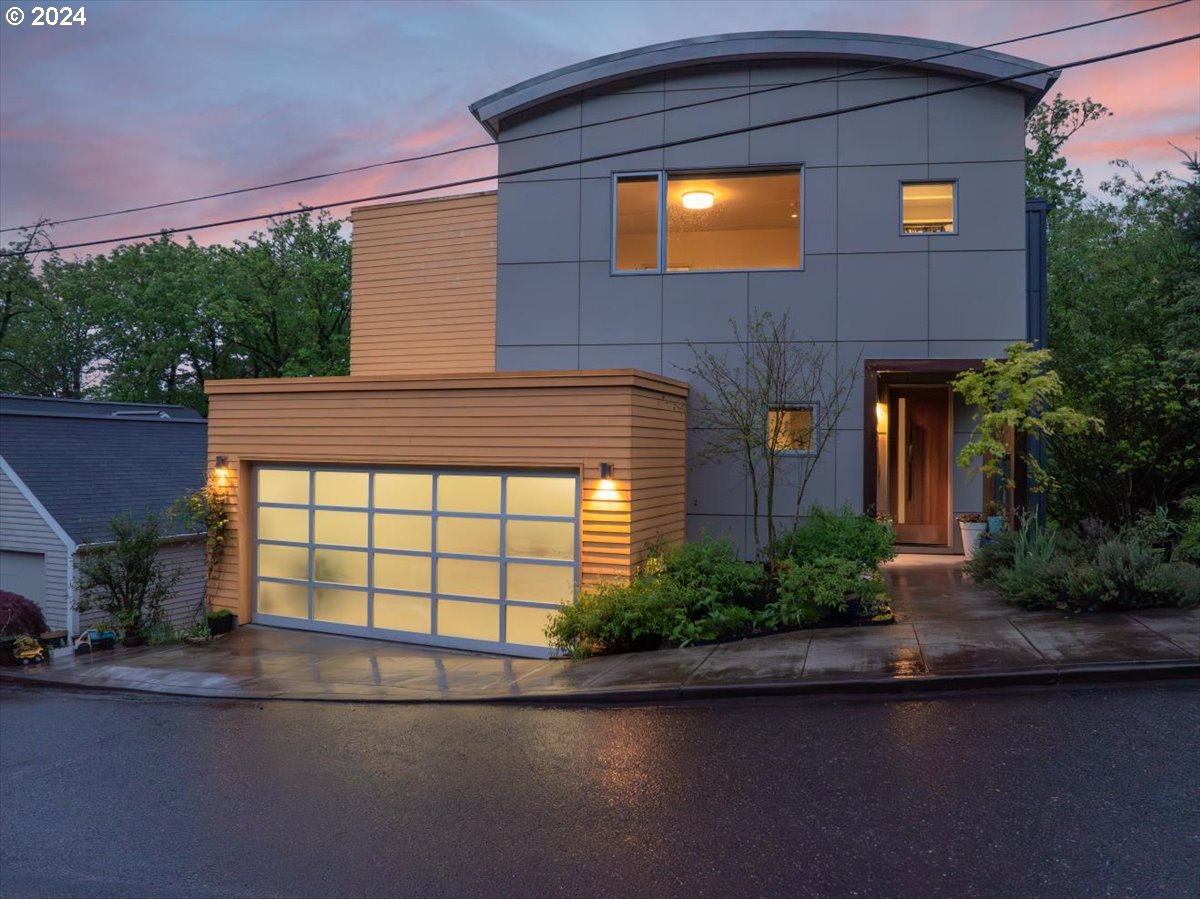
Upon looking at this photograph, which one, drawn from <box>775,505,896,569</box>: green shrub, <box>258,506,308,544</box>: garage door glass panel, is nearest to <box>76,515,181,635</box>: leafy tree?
<box>258,506,308,544</box>: garage door glass panel

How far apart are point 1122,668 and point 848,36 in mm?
10397

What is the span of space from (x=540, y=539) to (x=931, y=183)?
27.7 feet

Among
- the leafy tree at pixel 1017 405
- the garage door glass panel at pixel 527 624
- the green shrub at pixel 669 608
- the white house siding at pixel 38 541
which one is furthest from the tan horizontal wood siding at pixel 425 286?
the leafy tree at pixel 1017 405

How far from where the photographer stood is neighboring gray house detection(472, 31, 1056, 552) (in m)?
13.4

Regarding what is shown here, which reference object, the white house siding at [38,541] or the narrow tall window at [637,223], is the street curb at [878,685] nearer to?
the narrow tall window at [637,223]

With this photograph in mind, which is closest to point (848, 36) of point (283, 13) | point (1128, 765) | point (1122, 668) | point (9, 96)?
point (283, 13)

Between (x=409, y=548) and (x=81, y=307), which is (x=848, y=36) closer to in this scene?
(x=409, y=548)

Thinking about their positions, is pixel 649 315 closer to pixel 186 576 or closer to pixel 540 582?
pixel 540 582

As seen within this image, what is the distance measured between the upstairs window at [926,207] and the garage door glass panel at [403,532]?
889 cm

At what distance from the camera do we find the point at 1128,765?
18.5ft

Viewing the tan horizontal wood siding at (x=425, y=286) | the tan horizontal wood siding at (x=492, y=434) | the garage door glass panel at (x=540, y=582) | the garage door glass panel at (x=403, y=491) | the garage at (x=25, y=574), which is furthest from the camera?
the garage at (x=25, y=574)

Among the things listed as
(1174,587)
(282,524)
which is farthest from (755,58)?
(282,524)

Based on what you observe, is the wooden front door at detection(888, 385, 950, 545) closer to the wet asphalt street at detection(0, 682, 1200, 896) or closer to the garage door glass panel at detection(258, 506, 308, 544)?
the wet asphalt street at detection(0, 682, 1200, 896)

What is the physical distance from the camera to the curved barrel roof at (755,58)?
516 inches
